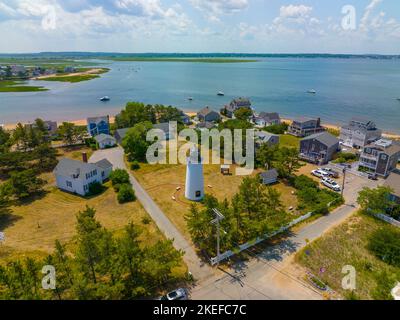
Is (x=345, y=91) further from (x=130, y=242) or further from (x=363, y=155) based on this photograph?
(x=130, y=242)

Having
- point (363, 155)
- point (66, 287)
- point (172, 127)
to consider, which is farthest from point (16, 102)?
point (363, 155)

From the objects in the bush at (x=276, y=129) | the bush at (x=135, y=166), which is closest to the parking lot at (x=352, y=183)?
the bush at (x=276, y=129)

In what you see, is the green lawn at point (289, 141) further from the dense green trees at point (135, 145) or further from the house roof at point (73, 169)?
the house roof at point (73, 169)

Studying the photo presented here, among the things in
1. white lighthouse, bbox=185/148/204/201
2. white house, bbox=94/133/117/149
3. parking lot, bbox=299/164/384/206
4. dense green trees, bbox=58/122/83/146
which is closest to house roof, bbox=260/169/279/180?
parking lot, bbox=299/164/384/206

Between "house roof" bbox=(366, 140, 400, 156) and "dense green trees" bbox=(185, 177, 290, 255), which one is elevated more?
"house roof" bbox=(366, 140, 400, 156)

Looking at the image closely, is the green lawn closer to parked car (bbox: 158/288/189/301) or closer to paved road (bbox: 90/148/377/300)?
paved road (bbox: 90/148/377/300)
